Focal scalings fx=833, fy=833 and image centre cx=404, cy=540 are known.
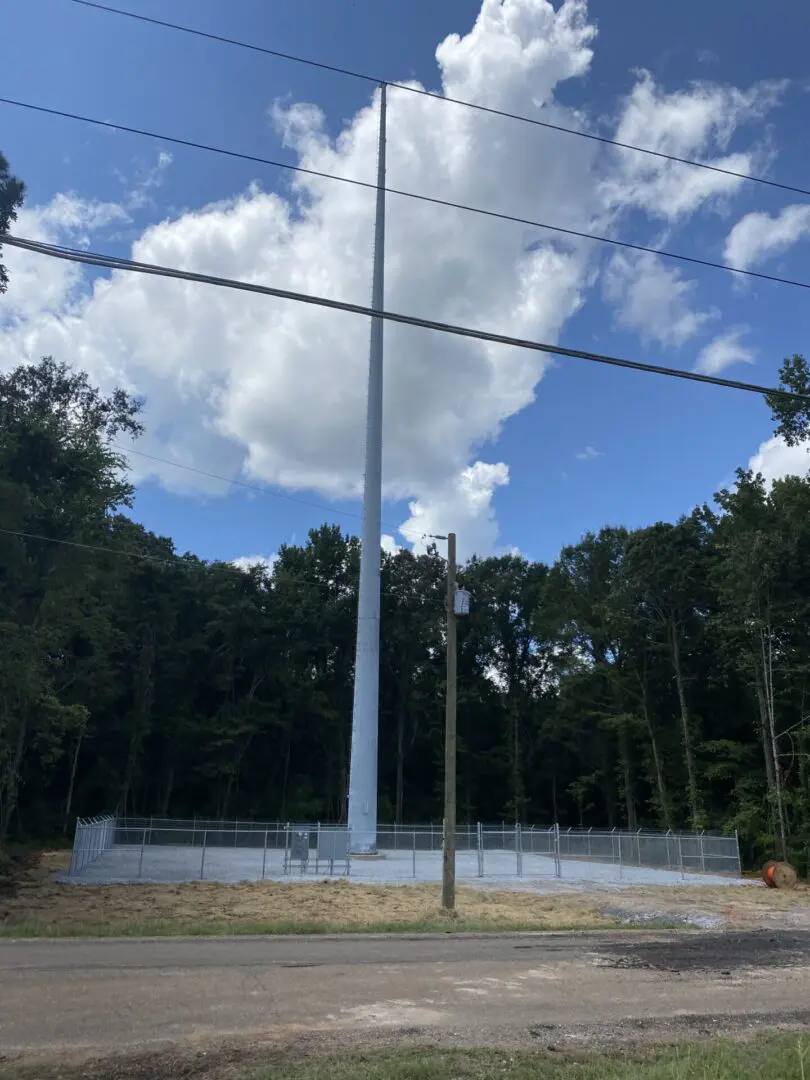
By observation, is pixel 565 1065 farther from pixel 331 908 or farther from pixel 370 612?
pixel 370 612

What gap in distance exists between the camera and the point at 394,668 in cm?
7000

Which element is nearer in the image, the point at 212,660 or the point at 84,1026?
the point at 84,1026

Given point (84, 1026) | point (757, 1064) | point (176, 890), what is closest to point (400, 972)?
point (84, 1026)

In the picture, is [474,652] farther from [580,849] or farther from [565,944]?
[565,944]

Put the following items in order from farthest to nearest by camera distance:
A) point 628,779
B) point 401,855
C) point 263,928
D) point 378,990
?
point 628,779
point 401,855
point 263,928
point 378,990

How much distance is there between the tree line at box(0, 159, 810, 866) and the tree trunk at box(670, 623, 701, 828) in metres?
0.24

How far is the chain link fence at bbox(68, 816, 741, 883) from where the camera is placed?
26469mm

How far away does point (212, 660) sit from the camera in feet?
201

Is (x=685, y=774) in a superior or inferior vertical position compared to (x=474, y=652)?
inferior

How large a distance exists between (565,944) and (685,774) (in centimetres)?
3900

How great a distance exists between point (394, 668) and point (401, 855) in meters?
36.5

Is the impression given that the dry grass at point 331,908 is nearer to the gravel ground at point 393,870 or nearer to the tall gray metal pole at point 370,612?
the gravel ground at point 393,870

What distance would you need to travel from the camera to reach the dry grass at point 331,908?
15195mm

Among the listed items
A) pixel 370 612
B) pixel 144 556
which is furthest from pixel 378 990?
pixel 144 556
